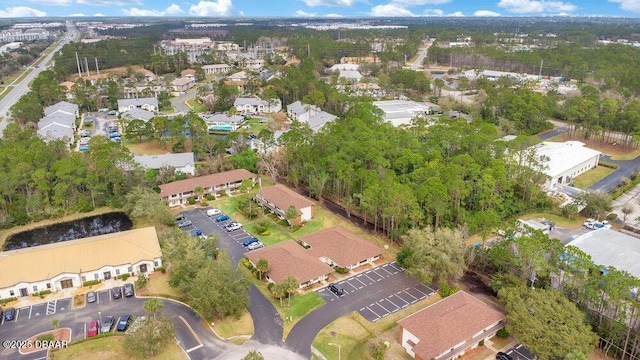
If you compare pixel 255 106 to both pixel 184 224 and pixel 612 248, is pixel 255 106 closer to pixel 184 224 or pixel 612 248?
pixel 184 224

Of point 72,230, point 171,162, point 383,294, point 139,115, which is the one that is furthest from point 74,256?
point 139,115

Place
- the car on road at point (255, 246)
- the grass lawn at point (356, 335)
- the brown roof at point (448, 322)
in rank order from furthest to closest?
the car on road at point (255, 246), the grass lawn at point (356, 335), the brown roof at point (448, 322)

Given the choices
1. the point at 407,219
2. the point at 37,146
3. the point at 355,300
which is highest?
the point at 37,146

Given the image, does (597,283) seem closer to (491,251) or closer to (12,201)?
(491,251)

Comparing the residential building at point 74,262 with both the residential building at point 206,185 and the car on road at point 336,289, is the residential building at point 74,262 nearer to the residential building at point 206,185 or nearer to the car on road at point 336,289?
the residential building at point 206,185

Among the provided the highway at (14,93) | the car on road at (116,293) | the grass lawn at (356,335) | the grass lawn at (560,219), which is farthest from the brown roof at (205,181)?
the highway at (14,93)

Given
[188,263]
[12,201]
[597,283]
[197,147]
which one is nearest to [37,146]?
[12,201]

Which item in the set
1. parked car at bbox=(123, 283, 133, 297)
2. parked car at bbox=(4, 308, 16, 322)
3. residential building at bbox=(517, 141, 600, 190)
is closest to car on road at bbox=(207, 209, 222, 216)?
parked car at bbox=(123, 283, 133, 297)
